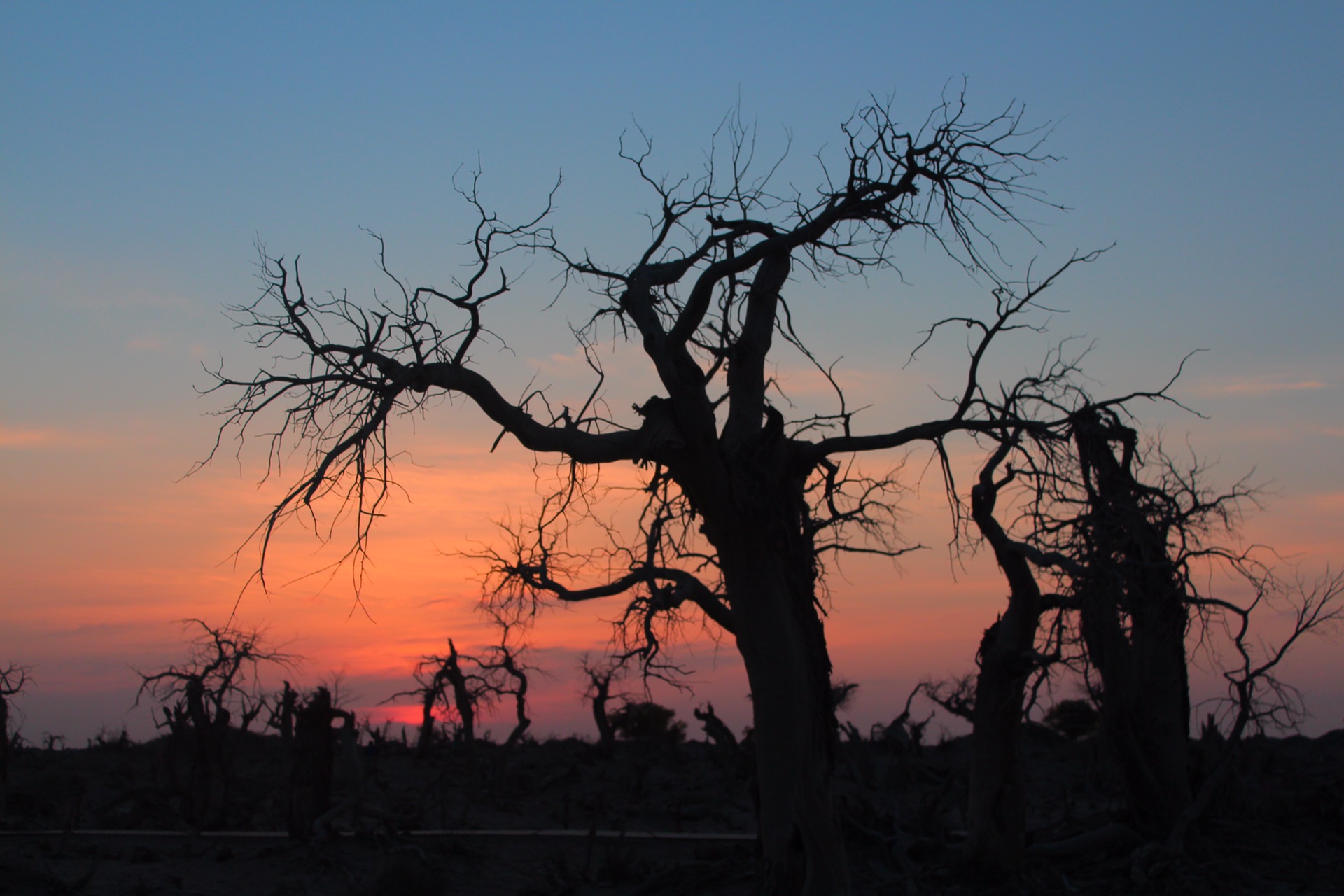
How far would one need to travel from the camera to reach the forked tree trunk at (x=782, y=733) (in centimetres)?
965

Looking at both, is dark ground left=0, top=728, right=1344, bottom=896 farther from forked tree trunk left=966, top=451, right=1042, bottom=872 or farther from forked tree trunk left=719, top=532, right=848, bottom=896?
forked tree trunk left=719, top=532, right=848, bottom=896

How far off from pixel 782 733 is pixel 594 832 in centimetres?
871

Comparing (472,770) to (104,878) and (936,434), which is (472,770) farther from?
(936,434)

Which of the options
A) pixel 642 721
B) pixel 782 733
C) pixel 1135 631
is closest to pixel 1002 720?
pixel 1135 631

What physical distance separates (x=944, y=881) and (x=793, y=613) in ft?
19.0

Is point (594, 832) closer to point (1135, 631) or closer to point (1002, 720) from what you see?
point (1002, 720)

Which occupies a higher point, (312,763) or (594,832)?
(312,763)

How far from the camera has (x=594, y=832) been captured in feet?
56.7

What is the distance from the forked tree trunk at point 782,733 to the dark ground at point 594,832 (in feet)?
14.1

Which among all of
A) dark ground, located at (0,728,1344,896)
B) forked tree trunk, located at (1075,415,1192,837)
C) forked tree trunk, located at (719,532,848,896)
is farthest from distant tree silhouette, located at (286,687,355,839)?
forked tree trunk, located at (1075,415,1192,837)

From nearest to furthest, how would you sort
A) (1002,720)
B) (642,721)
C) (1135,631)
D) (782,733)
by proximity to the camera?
(782,733) → (1002,720) → (1135,631) → (642,721)

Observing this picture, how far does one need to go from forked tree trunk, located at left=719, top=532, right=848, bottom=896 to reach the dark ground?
14.1 feet

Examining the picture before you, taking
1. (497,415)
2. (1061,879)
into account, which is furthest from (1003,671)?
(497,415)

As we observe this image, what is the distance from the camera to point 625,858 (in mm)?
17250
